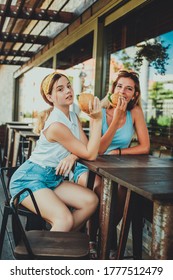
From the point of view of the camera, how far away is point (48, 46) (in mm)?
6906

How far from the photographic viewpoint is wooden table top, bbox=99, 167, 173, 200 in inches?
55.2

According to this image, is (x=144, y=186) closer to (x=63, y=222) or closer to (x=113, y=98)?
(x=63, y=222)

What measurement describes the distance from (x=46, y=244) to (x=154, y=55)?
7.65 ft

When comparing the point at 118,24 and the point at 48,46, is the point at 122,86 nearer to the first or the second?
the point at 118,24

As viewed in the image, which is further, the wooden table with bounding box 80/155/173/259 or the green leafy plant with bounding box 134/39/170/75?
the green leafy plant with bounding box 134/39/170/75

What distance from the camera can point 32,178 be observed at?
85.0 inches

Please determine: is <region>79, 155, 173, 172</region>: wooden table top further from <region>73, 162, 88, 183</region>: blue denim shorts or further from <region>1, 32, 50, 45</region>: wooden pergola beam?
<region>1, 32, 50, 45</region>: wooden pergola beam

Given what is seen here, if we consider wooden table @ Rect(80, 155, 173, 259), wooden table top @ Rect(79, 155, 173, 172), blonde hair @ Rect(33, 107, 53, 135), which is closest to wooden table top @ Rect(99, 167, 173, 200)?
wooden table @ Rect(80, 155, 173, 259)

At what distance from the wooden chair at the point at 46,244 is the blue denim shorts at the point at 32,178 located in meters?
0.39

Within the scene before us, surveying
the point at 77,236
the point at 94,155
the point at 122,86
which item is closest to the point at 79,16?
the point at 122,86

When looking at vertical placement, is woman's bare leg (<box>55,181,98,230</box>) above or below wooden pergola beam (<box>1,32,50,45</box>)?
below

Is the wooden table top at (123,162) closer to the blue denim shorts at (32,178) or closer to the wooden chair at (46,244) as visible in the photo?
the blue denim shorts at (32,178)

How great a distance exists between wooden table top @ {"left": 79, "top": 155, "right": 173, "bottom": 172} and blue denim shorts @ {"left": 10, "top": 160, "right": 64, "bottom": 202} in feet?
0.67
